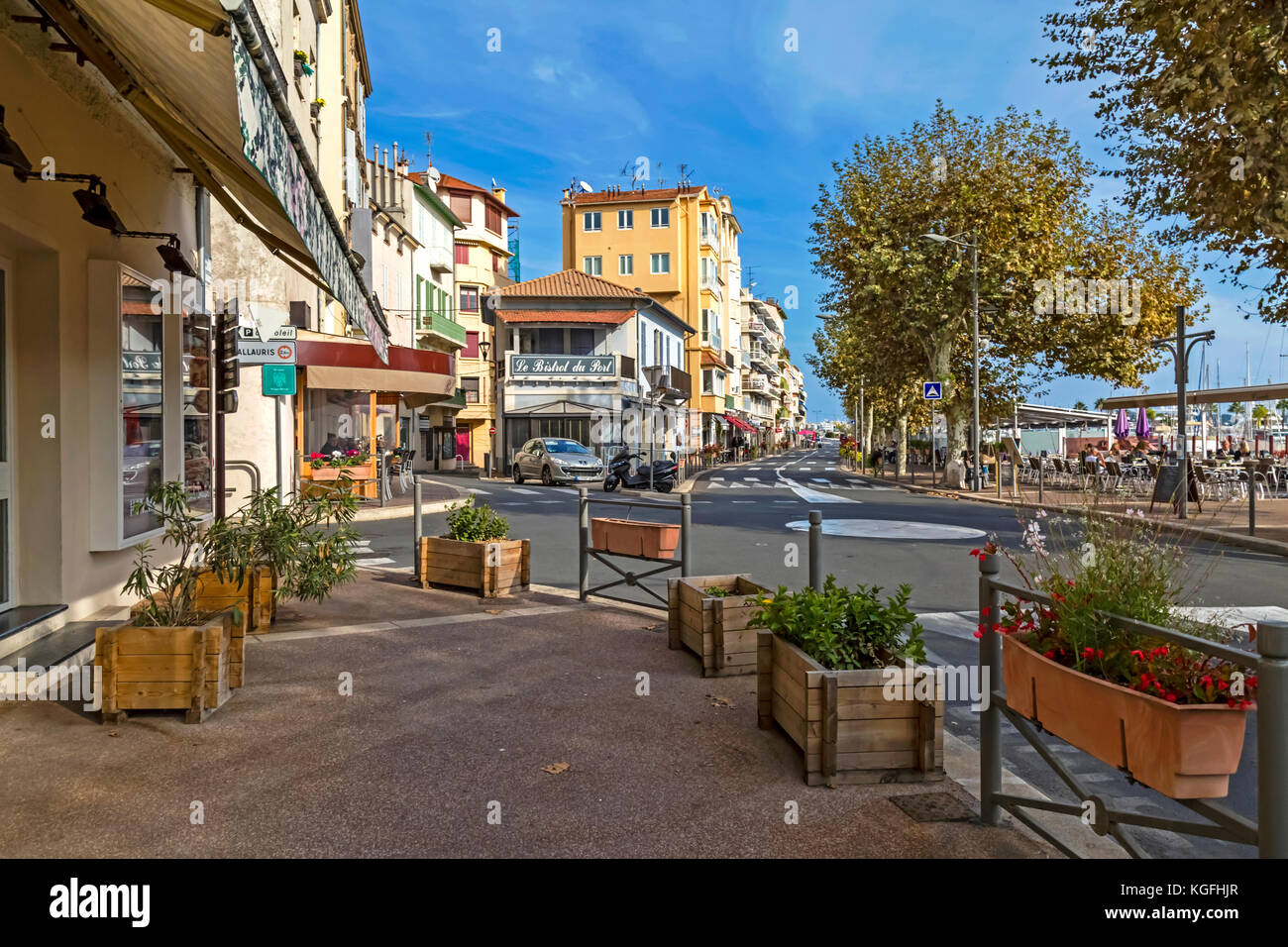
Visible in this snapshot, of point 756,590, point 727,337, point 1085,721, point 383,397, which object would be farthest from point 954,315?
point 727,337

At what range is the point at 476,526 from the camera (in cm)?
Result: 947

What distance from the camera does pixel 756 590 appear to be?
6.31 m

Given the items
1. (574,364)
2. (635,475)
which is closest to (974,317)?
(635,475)

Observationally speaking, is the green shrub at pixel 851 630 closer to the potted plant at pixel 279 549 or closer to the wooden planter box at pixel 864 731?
the wooden planter box at pixel 864 731

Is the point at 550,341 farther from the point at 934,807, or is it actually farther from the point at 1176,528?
the point at 934,807

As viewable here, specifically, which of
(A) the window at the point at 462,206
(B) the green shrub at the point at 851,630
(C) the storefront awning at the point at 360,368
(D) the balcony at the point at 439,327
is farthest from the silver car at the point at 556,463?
(A) the window at the point at 462,206

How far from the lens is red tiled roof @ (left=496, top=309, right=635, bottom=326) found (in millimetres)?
41781

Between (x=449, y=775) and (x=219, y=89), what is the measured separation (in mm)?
3152

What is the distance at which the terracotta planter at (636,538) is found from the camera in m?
8.02

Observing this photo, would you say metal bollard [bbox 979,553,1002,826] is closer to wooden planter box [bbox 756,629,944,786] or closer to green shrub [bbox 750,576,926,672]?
wooden planter box [bbox 756,629,944,786]

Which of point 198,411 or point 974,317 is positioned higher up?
Answer: point 974,317
